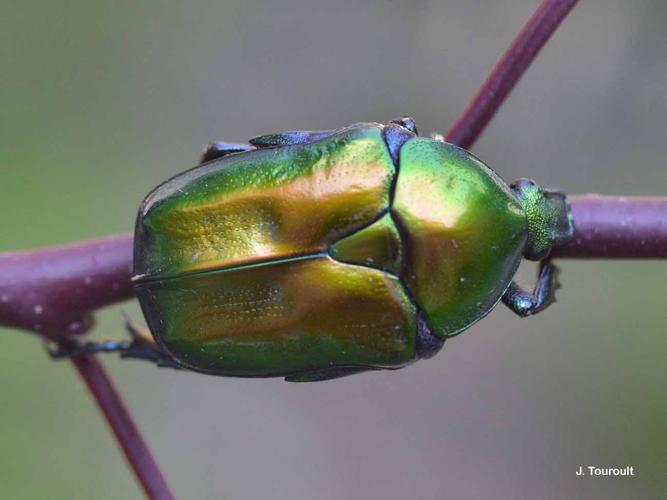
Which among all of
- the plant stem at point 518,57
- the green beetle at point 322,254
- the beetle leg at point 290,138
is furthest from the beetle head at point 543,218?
the beetle leg at point 290,138

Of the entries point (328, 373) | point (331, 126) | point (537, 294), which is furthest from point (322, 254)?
point (331, 126)

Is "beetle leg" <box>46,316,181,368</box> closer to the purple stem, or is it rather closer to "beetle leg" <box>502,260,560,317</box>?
the purple stem

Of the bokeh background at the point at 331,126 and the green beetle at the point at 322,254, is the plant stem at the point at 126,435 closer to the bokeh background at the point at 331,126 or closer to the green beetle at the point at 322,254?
the green beetle at the point at 322,254

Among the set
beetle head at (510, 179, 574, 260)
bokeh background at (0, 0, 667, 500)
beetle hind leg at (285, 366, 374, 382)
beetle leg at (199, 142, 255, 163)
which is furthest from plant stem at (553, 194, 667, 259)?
bokeh background at (0, 0, 667, 500)

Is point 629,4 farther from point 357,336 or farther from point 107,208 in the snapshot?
point 357,336

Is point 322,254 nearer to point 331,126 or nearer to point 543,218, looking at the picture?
point 543,218

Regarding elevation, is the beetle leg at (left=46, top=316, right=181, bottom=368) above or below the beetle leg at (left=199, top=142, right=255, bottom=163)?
below
